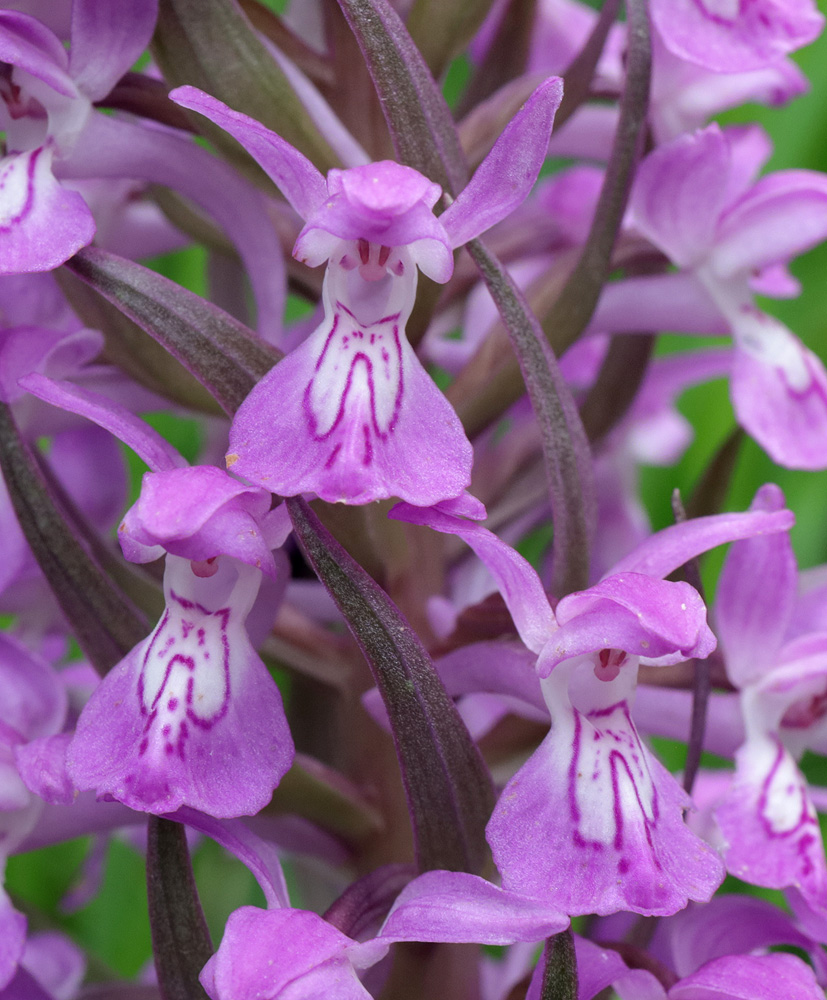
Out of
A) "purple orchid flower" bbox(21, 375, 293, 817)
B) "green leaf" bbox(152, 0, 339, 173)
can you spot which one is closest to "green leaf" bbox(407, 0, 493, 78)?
"green leaf" bbox(152, 0, 339, 173)

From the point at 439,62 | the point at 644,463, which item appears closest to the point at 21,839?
the point at 439,62

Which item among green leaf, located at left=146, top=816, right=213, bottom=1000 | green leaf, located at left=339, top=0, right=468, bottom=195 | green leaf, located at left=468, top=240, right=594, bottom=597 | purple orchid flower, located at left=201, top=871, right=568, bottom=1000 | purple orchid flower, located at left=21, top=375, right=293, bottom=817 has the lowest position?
green leaf, located at left=146, top=816, right=213, bottom=1000

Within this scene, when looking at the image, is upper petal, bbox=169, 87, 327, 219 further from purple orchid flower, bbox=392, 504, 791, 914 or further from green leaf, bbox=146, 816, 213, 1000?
green leaf, bbox=146, 816, 213, 1000

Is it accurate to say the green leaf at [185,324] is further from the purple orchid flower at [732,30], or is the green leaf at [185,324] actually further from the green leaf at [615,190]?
the purple orchid flower at [732,30]

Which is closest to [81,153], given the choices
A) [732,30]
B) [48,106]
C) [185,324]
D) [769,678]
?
[48,106]

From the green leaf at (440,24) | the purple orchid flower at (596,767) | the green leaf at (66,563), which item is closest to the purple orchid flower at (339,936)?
A: the purple orchid flower at (596,767)
